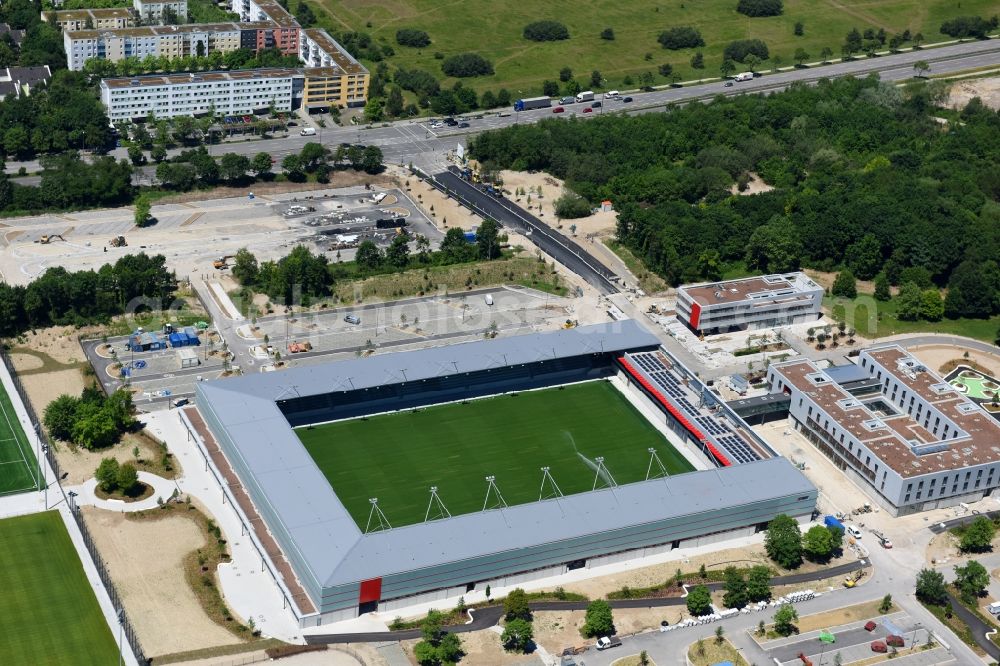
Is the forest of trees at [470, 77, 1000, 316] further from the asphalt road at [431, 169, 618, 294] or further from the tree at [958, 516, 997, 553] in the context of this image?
the tree at [958, 516, 997, 553]

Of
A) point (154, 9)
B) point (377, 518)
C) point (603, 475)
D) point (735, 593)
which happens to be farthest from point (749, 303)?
point (154, 9)

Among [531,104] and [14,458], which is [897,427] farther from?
[531,104]

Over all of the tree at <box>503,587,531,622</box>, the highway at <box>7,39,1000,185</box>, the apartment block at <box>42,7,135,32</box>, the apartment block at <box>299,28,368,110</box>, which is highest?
the apartment block at <box>42,7,135,32</box>

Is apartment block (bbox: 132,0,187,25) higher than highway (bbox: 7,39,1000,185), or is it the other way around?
apartment block (bbox: 132,0,187,25)

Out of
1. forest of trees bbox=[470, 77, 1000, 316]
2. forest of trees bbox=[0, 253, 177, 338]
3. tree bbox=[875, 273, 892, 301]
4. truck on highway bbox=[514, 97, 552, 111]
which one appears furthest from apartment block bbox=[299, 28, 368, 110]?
tree bbox=[875, 273, 892, 301]

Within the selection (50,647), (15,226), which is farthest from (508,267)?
(50,647)

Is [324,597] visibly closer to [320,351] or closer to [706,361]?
[320,351]
